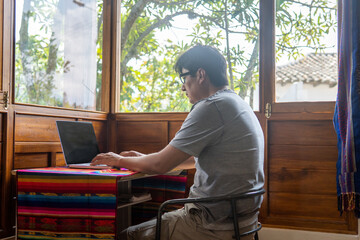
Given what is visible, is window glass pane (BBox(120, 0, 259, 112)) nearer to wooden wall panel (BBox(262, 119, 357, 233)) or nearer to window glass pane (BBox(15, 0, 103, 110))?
window glass pane (BBox(15, 0, 103, 110))

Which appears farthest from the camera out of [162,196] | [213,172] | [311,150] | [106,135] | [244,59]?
[106,135]

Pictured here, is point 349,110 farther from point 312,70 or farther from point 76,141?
point 76,141

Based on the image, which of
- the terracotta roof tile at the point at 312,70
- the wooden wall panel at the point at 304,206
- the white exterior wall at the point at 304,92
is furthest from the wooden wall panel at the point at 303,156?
the terracotta roof tile at the point at 312,70

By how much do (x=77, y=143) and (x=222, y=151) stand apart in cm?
112

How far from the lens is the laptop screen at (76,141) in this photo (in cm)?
225

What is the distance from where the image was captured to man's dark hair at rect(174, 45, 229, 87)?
180 cm

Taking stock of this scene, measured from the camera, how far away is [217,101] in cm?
161

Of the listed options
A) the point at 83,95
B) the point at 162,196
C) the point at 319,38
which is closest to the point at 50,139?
the point at 83,95

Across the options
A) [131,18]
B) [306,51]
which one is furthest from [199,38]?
[306,51]

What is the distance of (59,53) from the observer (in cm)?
270

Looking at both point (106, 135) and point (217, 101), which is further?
point (106, 135)

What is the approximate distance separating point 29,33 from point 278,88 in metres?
1.78

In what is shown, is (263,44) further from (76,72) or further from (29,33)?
(29,33)

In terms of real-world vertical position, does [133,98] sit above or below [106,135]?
above
